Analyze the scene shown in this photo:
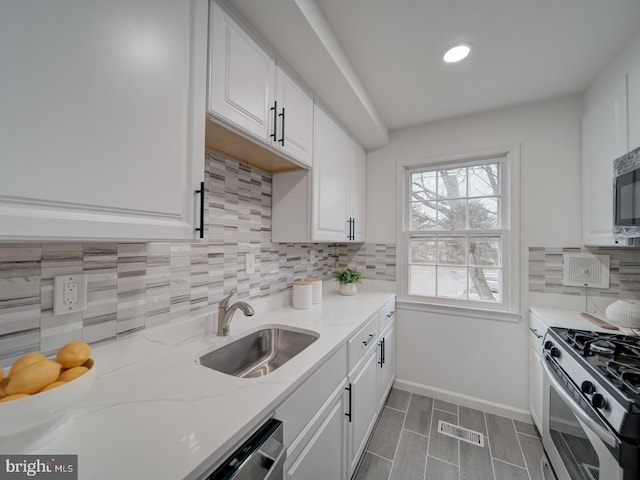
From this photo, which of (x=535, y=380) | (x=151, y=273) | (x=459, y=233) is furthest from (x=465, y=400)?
(x=151, y=273)

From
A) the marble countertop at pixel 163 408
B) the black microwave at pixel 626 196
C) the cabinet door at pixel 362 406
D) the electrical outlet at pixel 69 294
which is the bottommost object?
the cabinet door at pixel 362 406

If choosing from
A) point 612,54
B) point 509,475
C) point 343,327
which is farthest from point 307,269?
point 612,54

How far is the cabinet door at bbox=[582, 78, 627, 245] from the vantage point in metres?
1.45

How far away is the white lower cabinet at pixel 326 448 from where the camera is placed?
3.08 ft

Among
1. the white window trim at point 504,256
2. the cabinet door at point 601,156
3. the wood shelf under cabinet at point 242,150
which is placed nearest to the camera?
the wood shelf under cabinet at point 242,150

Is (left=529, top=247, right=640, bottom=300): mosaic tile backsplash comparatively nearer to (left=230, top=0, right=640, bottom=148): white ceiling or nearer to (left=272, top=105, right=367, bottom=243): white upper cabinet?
(left=230, top=0, right=640, bottom=148): white ceiling

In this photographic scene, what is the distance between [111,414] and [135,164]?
68 centimetres

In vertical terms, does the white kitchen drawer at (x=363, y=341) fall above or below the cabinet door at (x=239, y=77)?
below

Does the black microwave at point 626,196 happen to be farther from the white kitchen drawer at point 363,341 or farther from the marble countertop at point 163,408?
the marble countertop at point 163,408

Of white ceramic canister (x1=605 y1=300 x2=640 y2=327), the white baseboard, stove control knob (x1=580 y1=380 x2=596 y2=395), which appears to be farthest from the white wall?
stove control knob (x1=580 y1=380 x2=596 y2=395)

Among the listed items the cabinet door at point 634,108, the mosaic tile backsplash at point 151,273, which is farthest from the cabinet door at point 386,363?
the cabinet door at point 634,108

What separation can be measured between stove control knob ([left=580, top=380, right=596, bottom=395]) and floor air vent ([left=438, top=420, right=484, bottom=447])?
1.01 m

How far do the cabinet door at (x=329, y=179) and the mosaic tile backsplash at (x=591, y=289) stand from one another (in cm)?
150

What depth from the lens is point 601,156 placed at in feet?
5.30
